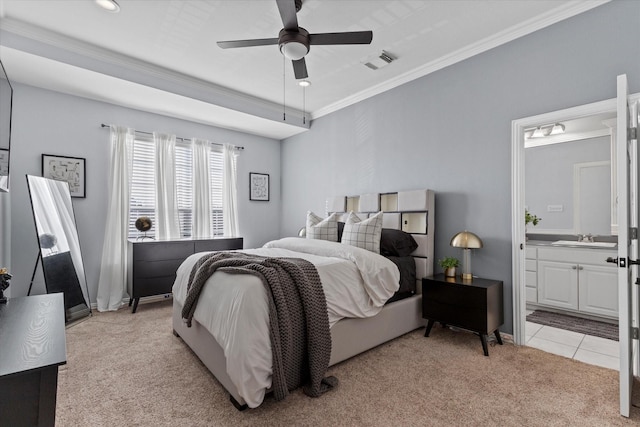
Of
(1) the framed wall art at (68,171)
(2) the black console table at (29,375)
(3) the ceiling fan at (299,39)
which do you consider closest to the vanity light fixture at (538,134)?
(3) the ceiling fan at (299,39)

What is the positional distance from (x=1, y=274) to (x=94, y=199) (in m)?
2.63

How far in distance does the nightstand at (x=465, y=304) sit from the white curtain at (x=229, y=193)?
3.27 m

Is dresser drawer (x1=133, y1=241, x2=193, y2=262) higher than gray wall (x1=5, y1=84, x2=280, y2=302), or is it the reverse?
gray wall (x1=5, y1=84, x2=280, y2=302)

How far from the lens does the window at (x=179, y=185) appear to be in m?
4.28

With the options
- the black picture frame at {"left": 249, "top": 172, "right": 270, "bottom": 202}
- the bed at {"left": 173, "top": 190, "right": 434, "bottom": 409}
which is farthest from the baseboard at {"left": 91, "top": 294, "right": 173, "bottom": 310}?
the black picture frame at {"left": 249, "top": 172, "right": 270, "bottom": 202}

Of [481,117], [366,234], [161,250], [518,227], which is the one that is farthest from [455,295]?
[161,250]

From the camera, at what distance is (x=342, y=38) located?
7.28ft

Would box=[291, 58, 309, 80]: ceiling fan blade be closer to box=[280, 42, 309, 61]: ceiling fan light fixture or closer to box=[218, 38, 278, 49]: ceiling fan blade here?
box=[280, 42, 309, 61]: ceiling fan light fixture

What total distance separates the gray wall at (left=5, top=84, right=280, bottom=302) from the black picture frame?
2.80 feet

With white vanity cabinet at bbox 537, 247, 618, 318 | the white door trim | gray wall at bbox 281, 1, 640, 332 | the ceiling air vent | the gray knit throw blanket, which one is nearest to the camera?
the gray knit throw blanket

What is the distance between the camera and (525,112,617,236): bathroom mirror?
3.92 meters

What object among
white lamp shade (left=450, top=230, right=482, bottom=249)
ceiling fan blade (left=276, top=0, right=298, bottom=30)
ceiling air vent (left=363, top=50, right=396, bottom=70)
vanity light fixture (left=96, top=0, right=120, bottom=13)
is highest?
vanity light fixture (left=96, top=0, right=120, bottom=13)

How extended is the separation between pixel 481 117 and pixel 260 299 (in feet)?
9.05

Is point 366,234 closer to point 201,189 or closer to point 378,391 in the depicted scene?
point 378,391
